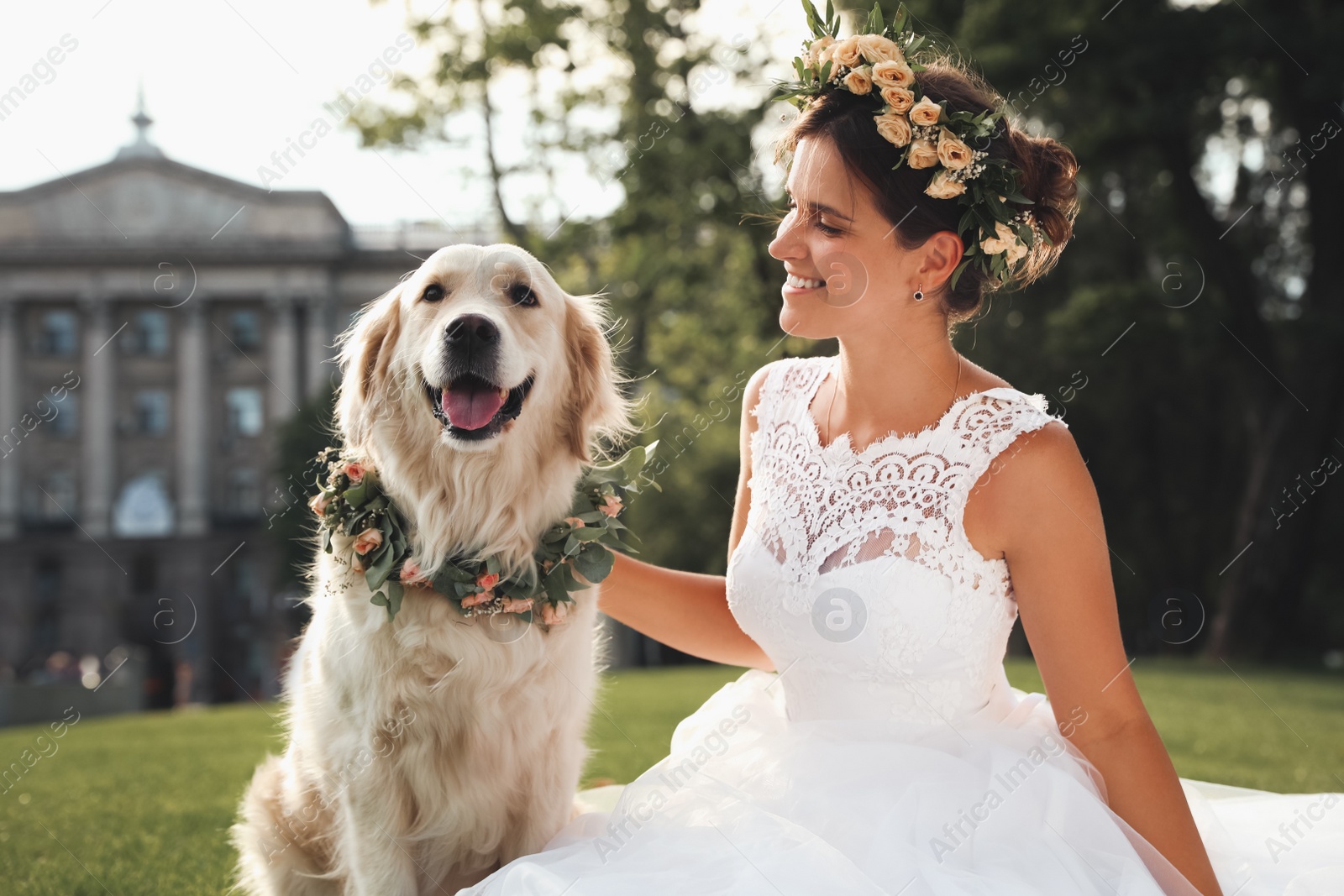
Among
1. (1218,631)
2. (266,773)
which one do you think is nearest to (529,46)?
(1218,631)

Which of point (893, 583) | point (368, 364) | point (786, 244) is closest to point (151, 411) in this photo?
point (368, 364)

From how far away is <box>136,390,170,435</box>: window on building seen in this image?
44.6 m

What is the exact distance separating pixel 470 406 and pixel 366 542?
431 millimetres

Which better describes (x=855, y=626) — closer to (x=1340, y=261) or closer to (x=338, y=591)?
(x=338, y=591)

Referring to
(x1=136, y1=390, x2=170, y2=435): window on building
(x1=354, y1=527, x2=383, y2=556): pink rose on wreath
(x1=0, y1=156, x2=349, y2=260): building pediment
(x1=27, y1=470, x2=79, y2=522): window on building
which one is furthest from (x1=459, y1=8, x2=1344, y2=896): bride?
(x1=27, y1=470, x2=79, y2=522): window on building

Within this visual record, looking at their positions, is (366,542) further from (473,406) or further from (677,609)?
(677,609)

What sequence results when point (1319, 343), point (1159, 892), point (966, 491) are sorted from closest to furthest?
1. point (1159, 892)
2. point (966, 491)
3. point (1319, 343)

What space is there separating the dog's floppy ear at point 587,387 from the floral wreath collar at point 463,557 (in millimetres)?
178

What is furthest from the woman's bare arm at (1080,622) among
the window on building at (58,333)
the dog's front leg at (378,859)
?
the window on building at (58,333)

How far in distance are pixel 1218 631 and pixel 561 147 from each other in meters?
12.7

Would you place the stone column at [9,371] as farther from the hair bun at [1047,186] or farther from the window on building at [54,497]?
the hair bun at [1047,186]

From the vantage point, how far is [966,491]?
246 centimetres

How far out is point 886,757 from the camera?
238cm

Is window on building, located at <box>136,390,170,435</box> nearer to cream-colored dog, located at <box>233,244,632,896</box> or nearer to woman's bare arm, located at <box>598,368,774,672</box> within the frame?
cream-colored dog, located at <box>233,244,632,896</box>
